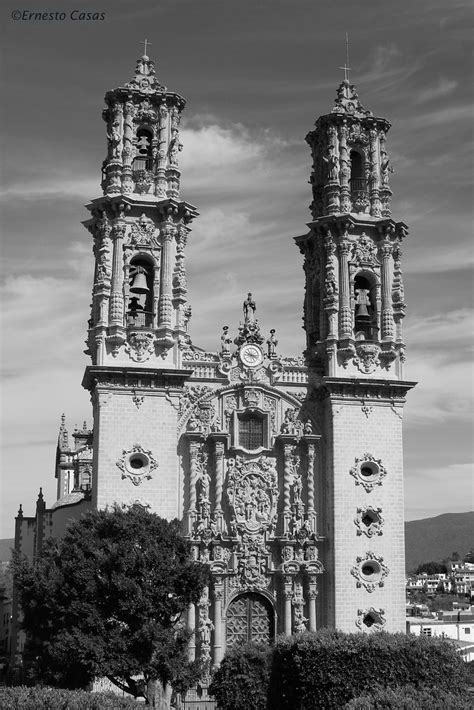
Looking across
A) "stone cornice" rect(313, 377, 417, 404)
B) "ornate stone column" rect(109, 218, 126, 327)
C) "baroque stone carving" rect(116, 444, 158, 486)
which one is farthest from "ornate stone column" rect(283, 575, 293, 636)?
"ornate stone column" rect(109, 218, 126, 327)

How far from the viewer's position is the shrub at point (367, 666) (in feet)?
85.4

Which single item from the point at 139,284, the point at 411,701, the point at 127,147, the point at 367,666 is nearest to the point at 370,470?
the point at 139,284

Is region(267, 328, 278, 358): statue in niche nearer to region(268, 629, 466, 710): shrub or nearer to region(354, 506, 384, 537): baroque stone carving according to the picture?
region(354, 506, 384, 537): baroque stone carving

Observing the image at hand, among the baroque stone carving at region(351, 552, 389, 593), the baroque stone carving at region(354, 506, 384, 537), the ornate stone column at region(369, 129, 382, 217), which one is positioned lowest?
the baroque stone carving at region(351, 552, 389, 593)

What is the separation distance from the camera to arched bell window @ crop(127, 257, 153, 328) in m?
39.0

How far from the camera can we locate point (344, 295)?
40.3 meters

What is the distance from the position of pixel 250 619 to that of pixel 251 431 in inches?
268

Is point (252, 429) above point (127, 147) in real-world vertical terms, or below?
below

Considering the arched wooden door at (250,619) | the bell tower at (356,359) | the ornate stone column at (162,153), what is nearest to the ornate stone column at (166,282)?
the ornate stone column at (162,153)

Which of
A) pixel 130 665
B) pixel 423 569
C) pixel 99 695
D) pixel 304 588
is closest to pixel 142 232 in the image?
pixel 304 588

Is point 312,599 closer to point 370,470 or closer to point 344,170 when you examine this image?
point 370,470

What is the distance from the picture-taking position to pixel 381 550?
38.3 m

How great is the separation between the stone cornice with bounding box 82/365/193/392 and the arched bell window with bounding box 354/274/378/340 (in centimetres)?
748

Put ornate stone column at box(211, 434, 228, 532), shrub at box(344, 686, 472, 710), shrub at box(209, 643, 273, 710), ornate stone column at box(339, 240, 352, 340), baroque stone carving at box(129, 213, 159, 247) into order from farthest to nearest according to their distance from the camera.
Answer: ornate stone column at box(339, 240, 352, 340)
baroque stone carving at box(129, 213, 159, 247)
ornate stone column at box(211, 434, 228, 532)
shrub at box(209, 643, 273, 710)
shrub at box(344, 686, 472, 710)
